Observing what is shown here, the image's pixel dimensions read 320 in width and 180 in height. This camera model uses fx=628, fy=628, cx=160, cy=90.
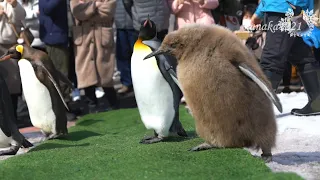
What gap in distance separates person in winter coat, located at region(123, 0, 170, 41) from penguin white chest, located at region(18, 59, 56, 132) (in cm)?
228

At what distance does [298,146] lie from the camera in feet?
14.9

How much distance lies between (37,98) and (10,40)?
1723 mm

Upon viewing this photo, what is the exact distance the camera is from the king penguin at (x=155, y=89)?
4.38m

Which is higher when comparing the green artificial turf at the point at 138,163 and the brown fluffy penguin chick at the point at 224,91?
the brown fluffy penguin chick at the point at 224,91

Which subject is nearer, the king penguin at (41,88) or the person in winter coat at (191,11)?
the king penguin at (41,88)

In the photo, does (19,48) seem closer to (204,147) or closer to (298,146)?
(204,147)

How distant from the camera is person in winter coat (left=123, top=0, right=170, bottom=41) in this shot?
7.23 metres

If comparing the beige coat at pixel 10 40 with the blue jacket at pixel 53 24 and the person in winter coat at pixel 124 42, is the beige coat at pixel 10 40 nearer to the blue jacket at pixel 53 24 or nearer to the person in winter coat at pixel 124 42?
the blue jacket at pixel 53 24

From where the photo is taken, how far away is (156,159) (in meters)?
3.61

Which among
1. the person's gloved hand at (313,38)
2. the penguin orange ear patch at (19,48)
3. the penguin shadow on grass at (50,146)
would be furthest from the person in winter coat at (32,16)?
the person's gloved hand at (313,38)

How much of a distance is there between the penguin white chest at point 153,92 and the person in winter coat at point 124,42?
12.7ft

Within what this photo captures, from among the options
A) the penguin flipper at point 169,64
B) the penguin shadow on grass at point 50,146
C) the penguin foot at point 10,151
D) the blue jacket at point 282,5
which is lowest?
the penguin shadow on grass at point 50,146

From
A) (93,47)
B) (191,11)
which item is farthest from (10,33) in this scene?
(191,11)

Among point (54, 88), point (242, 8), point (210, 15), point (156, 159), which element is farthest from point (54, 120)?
point (242, 8)
